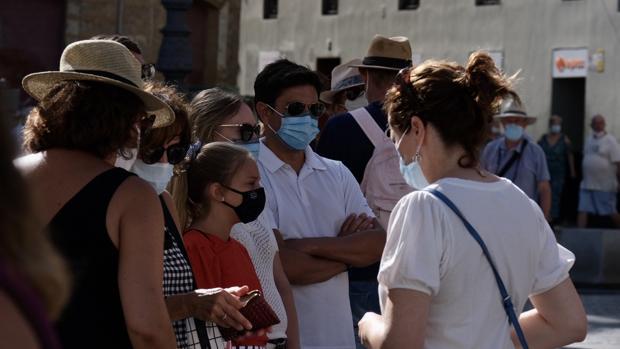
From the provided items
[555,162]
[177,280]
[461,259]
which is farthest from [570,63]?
[461,259]

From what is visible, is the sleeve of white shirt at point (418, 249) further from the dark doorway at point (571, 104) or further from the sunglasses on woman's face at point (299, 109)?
the dark doorway at point (571, 104)

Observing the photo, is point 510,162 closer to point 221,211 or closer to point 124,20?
point 124,20

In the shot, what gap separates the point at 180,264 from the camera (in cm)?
418

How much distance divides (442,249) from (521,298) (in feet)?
1.11

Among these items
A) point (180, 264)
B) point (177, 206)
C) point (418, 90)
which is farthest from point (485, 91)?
point (177, 206)

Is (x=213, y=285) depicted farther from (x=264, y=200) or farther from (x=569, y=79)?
(x=569, y=79)

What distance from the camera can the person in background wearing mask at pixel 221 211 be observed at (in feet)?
14.9

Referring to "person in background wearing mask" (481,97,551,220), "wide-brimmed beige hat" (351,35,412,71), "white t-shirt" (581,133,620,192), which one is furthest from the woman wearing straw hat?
"white t-shirt" (581,133,620,192)

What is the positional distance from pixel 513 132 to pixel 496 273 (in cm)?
1101

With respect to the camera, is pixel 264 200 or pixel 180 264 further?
pixel 264 200

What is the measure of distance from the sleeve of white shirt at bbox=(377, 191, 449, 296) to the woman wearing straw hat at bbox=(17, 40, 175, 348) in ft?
2.14

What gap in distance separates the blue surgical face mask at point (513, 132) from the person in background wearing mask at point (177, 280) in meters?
10.1

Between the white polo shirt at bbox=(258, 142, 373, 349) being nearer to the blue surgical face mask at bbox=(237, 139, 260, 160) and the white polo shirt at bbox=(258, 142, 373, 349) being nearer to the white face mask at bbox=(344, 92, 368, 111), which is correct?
the blue surgical face mask at bbox=(237, 139, 260, 160)

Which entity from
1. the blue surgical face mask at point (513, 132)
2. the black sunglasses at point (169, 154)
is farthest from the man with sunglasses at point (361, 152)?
the blue surgical face mask at point (513, 132)
